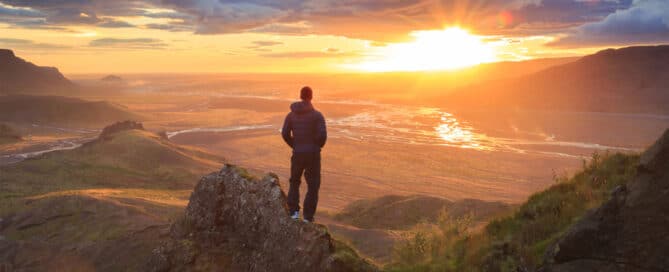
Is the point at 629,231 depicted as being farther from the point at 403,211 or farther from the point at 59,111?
the point at 59,111

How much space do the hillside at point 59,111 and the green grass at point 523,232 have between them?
80582 mm

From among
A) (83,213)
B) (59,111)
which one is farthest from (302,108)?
(59,111)

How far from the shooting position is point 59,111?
83438 millimetres

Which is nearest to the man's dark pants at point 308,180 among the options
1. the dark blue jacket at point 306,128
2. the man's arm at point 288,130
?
the dark blue jacket at point 306,128

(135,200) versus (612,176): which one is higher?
(612,176)

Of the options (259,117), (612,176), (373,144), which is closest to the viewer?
(612,176)

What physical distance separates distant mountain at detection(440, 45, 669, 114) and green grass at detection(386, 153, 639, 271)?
8716cm

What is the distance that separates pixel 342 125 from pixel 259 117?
17561mm

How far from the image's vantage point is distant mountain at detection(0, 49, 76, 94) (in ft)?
444

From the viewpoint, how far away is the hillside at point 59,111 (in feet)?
265

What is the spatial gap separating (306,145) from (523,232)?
3.76 m

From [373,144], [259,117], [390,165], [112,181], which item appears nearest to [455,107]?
[259,117]

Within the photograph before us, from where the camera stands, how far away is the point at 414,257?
29.6ft

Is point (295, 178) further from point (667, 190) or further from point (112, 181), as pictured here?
point (112, 181)
